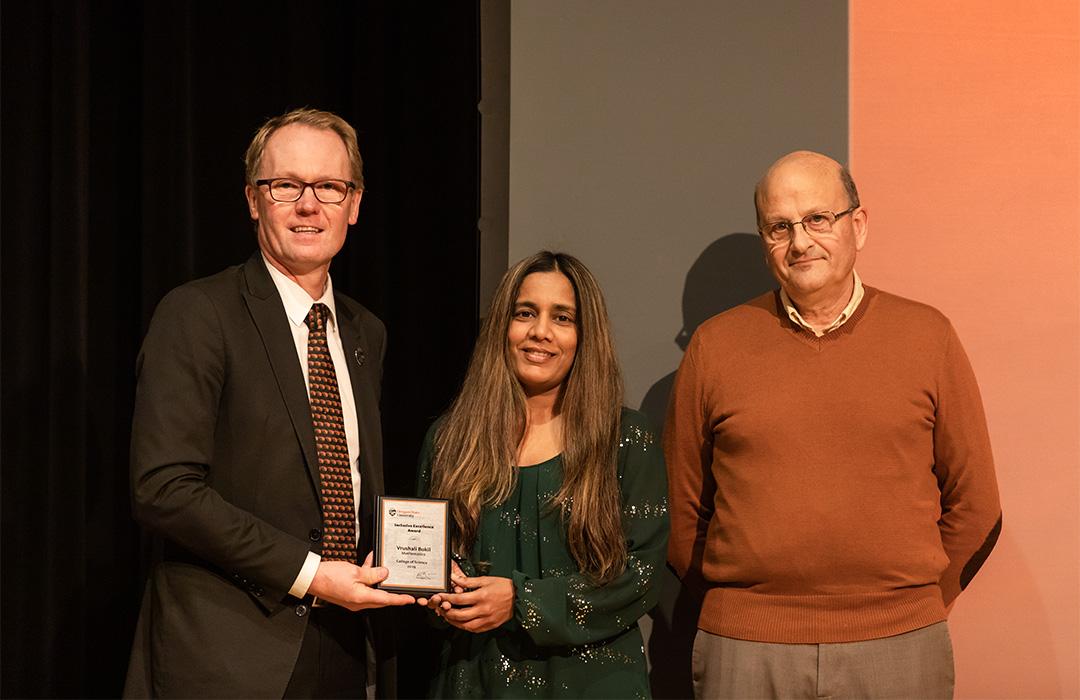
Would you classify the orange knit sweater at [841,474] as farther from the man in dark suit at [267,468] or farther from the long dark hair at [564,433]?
the man in dark suit at [267,468]

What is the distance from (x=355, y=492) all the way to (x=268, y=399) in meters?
0.30

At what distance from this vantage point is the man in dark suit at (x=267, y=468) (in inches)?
90.7

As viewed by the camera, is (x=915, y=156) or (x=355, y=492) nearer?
(x=355, y=492)

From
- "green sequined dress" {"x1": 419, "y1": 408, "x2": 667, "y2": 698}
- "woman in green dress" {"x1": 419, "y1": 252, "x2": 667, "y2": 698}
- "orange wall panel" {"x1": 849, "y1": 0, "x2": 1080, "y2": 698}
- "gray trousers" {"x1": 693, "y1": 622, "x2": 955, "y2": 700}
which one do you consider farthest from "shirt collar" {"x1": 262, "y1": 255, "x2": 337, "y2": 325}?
"orange wall panel" {"x1": 849, "y1": 0, "x2": 1080, "y2": 698}

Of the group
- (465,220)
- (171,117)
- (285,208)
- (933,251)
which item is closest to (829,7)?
(933,251)

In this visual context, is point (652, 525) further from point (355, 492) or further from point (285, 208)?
point (285, 208)

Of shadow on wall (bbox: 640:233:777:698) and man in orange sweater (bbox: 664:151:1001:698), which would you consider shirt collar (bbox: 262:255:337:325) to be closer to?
man in orange sweater (bbox: 664:151:1001:698)

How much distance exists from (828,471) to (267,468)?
4.17 ft

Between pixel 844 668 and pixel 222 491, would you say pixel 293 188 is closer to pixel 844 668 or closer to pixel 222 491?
pixel 222 491

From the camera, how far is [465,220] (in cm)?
353

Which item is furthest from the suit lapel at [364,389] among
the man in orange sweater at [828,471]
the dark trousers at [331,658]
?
the man in orange sweater at [828,471]

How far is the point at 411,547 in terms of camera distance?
2.38 meters

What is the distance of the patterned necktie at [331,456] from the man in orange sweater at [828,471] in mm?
873

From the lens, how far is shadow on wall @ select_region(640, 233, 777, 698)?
317 cm
